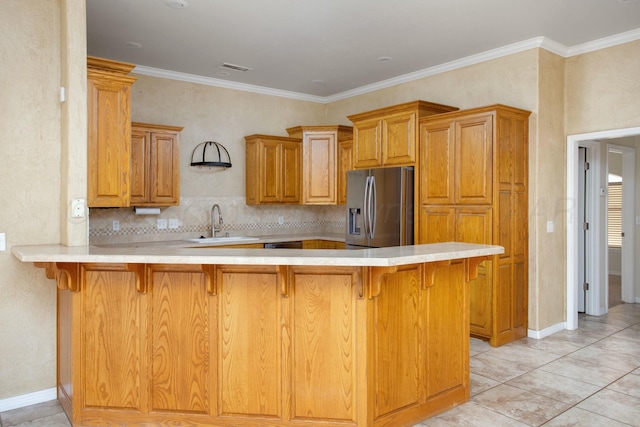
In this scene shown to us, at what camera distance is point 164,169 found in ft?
16.9

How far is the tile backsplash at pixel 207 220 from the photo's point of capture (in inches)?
203

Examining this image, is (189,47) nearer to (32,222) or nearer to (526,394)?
(32,222)

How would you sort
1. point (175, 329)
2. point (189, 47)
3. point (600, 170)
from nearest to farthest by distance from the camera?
1. point (175, 329)
2. point (189, 47)
3. point (600, 170)

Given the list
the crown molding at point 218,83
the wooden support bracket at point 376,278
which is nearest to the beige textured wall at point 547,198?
the wooden support bracket at point 376,278

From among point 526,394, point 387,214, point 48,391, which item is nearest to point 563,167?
point 387,214

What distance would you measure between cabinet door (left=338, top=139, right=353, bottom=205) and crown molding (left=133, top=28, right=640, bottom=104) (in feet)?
2.85

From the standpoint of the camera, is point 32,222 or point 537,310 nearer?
point 32,222

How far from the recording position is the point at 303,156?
20.4 ft

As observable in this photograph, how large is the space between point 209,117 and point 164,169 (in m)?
1.10

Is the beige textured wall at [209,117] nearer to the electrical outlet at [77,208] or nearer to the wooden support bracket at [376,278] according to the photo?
the electrical outlet at [77,208]

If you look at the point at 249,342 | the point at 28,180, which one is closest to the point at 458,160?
the point at 249,342

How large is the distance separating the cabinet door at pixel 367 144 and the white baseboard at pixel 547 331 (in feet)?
7.66

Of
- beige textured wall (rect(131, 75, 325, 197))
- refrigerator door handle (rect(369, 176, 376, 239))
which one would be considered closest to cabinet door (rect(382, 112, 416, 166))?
refrigerator door handle (rect(369, 176, 376, 239))

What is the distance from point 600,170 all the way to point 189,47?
4925 mm
